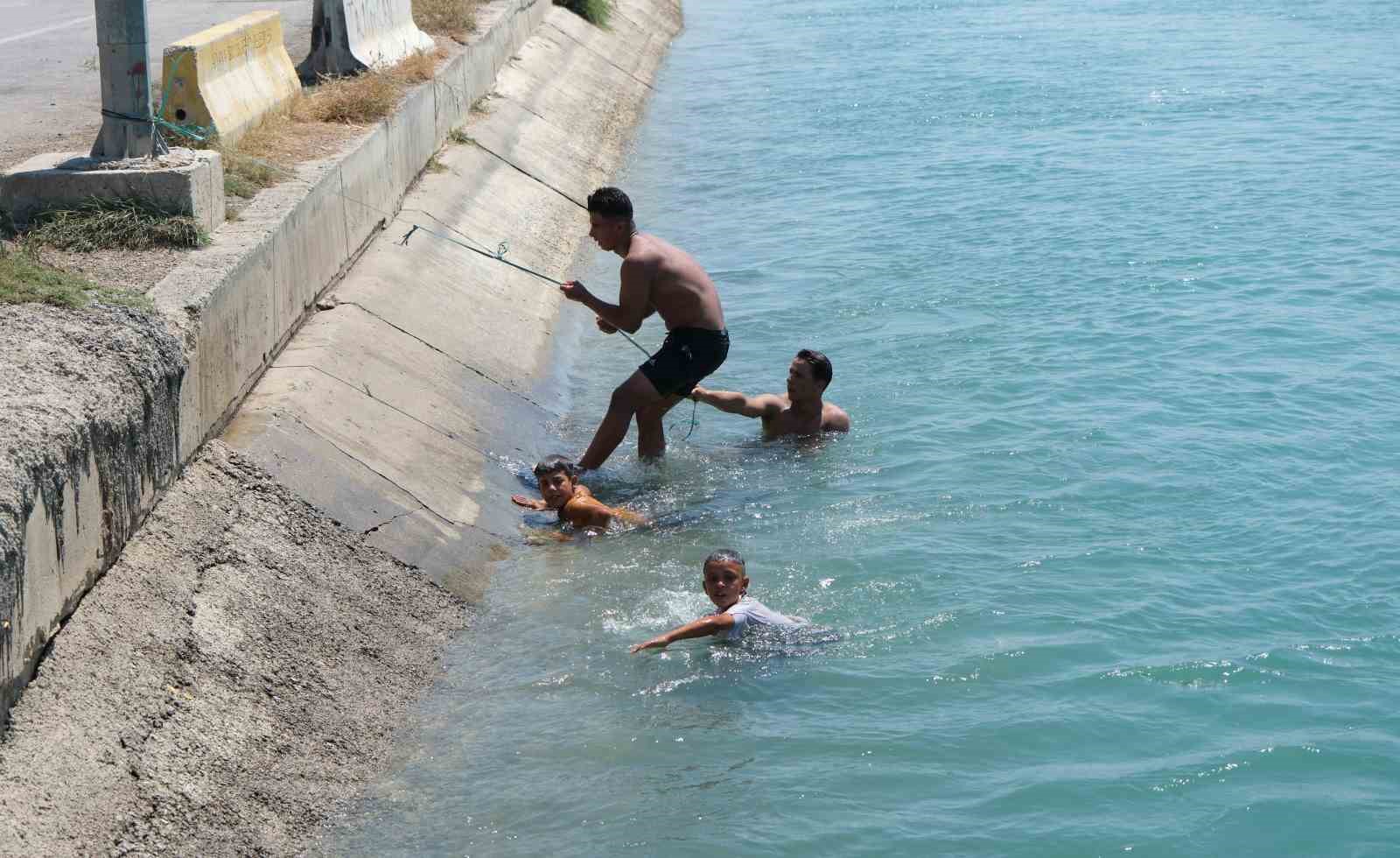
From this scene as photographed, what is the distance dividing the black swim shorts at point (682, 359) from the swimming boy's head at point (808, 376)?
2.23ft

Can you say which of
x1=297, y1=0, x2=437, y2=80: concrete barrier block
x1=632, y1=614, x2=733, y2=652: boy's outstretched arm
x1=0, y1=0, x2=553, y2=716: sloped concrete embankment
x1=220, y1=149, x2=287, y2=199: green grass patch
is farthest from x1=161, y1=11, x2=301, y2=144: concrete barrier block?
x1=632, y1=614, x2=733, y2=652: boy's outstretched arm

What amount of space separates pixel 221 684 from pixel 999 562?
4028 mm

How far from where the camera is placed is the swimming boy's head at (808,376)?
9672mm

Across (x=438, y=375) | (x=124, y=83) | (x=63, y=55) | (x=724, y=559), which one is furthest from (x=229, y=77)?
(x=724, y=559)

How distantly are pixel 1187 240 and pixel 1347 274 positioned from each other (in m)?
1.85

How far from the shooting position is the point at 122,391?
6312mm

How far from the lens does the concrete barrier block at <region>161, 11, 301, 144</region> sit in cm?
1077

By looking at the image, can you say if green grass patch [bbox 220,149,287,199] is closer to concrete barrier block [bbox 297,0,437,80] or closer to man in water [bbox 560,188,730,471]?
man in water [bbox 560,188,730,471]

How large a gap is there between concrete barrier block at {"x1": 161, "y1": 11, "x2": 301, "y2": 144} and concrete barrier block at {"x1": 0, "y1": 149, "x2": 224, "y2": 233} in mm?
2174

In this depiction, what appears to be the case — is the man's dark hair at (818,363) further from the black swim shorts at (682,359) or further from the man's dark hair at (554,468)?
the man's dark hair at (554,468)

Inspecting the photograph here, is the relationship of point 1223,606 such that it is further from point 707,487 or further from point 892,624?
point 707,487

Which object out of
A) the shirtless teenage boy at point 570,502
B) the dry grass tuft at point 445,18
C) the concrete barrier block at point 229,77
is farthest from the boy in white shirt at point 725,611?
the dry grass tuft at point 445,18

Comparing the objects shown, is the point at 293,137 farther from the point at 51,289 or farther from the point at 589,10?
the point at 589,10

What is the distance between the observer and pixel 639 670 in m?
6.92
